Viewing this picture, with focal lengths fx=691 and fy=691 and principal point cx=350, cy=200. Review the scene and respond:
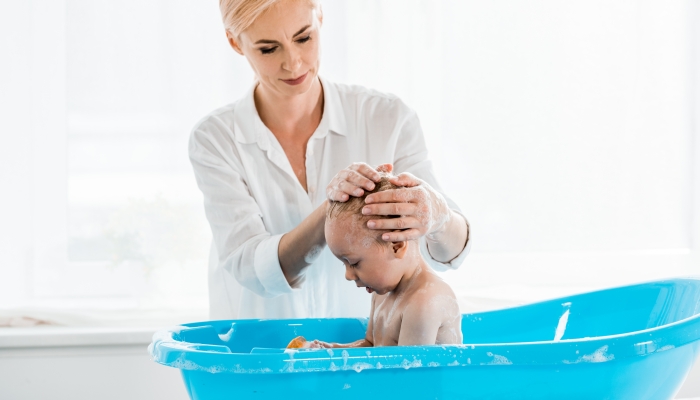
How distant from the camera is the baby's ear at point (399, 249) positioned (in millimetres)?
1119

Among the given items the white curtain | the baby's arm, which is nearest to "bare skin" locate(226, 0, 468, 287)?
the baby's arm

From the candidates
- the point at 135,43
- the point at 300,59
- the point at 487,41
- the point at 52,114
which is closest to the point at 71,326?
the point at 52,114

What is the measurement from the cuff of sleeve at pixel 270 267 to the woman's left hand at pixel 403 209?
331 mm

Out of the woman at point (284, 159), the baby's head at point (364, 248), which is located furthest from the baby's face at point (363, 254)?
the woman at point (284, 159)

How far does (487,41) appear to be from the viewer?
265 centimetres

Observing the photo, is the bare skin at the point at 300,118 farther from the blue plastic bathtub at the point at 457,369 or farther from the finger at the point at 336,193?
the blue plastic bathtub at the point at 457,369

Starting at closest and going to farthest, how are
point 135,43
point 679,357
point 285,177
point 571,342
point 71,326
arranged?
point 571,342, point 679,357, point 285,177, point 71,326, point 135,43

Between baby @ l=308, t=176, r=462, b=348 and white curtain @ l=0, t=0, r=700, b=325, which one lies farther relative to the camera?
white curtain @ l=0, t=0, r=700, b=325

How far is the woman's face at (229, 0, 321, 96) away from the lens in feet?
4.41

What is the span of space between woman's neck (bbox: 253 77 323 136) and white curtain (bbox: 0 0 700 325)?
0.97 meters

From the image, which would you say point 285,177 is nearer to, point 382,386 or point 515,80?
point 382,386

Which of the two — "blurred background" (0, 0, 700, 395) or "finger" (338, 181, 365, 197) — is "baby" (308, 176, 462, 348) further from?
"blurred background" (0, 0, 700, 395)

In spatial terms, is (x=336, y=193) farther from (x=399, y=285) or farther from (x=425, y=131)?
(x=425, y=131)

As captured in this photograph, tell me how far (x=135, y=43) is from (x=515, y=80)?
143cm
